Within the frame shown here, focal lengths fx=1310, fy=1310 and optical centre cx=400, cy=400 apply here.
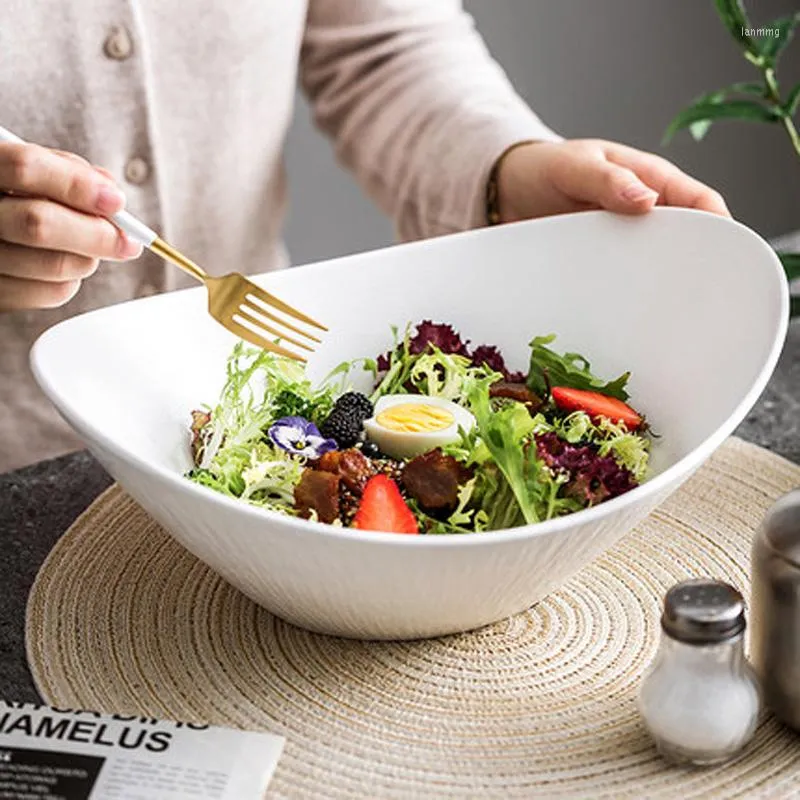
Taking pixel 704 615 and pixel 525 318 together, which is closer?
pixel 704 615

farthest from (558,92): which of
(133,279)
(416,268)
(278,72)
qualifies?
(416,268)

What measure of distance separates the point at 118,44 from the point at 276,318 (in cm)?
54

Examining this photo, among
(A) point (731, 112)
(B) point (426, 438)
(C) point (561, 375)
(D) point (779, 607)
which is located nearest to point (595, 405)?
(C) point (561, 375)

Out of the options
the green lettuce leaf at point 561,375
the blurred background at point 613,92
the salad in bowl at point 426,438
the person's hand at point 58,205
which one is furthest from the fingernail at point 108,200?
the blurred background at point 613,92

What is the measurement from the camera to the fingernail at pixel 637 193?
4.85 ft

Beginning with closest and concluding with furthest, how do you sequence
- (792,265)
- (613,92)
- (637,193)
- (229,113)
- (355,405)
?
(355,405) → (637,193) → (792,265) → (229,113) → (613,92)

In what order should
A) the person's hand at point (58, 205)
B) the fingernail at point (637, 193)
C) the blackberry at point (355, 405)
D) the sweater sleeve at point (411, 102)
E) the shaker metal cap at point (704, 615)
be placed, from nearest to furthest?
the shaker metal cap at point (704, 615) → the person's hand at point (58, 205) → the blackberry at point (355, 405) → the fingernail at point (637, 193) → the sweater sleeve at point (411, 102)

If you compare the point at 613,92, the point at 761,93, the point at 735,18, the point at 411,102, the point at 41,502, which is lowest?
the point at 613,92

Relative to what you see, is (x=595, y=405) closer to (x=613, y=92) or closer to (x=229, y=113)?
(x=229, y=113)

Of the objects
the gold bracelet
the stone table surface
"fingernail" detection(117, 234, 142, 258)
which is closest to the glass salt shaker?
the stone table surface

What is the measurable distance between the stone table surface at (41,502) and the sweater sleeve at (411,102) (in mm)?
479

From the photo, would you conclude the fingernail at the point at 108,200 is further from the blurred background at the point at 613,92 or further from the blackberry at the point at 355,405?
the blurred background at the point at 613,92

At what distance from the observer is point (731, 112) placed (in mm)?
1773

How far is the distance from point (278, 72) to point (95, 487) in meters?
0.79
